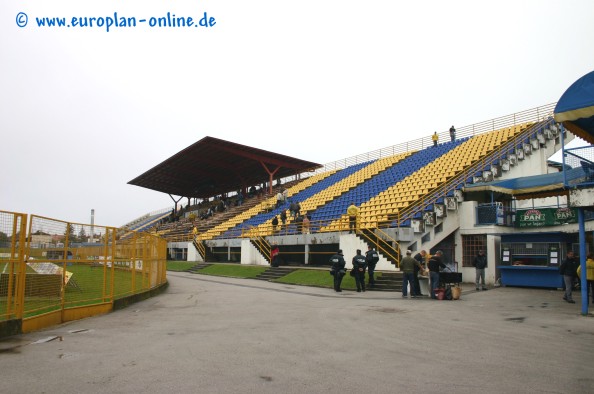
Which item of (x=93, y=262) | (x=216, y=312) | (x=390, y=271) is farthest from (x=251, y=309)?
(x=390, y=271)

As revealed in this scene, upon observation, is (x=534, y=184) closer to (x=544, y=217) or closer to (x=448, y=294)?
(x=544, y=217)

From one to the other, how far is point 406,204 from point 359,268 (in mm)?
6803

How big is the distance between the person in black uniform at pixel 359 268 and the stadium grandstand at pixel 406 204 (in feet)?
8.62

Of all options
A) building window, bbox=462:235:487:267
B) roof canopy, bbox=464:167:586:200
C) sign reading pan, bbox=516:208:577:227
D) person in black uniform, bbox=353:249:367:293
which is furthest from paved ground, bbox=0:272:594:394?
building window, bbox=462:235:487:267

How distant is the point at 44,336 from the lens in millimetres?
8039

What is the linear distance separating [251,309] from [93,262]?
4.20 metres

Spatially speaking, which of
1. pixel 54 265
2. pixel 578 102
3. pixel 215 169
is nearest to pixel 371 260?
pixel 578 102

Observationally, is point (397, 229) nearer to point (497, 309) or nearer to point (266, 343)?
point (497, 309)

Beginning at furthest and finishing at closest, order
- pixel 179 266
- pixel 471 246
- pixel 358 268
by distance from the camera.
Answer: pixel 179 266, pixel 471 246, pixel 358 268

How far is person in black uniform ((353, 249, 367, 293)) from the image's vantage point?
1594 centimetres

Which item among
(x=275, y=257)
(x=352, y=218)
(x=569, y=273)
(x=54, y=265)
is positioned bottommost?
(x=275, y=257)

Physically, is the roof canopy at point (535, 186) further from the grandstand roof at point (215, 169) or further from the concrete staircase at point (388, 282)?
the grandstand roof at point (215, 169)

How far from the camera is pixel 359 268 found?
16188 mm

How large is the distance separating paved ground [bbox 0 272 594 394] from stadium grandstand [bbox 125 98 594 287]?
18.9 feet
